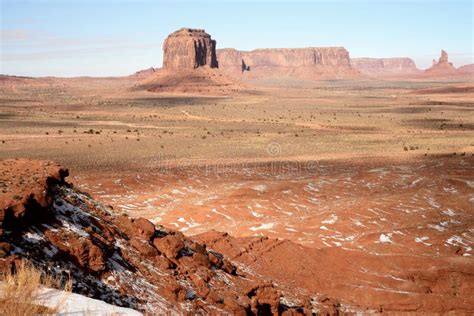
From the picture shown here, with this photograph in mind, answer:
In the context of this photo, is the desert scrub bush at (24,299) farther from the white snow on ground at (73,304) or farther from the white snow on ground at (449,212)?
the white snow on ground at (449,212)

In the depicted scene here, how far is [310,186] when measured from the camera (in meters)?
24.3

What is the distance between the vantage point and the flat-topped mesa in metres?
154

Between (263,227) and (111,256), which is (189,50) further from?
(111,256)

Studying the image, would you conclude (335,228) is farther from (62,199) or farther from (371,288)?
(62,199)

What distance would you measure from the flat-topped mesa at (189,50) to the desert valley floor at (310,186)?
9849 centimetres

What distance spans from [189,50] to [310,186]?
443 feet

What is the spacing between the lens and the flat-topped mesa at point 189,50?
154 m

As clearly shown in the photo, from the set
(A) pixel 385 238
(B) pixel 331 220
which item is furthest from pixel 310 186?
(A) pixel 385 238

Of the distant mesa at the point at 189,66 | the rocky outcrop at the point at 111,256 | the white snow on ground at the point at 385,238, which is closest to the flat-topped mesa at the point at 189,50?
the distant mesa at the point at 189,66

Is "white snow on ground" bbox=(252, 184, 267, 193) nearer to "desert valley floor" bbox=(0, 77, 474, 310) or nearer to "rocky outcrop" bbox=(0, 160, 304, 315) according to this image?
"desert valley floor" bbox=(0, 77, 474, 310)

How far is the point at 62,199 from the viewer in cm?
1070

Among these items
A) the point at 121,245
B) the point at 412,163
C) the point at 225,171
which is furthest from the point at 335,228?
the point at 412,163

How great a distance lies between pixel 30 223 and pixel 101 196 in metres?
14.0

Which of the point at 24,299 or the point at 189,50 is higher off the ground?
the point at 189,50
